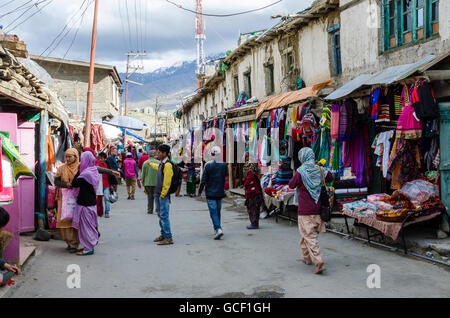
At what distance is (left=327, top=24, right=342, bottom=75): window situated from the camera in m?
13.2

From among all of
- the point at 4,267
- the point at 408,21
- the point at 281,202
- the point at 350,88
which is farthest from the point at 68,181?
the point at 408,21

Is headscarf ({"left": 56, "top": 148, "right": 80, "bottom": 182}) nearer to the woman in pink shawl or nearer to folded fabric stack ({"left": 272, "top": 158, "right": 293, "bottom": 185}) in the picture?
the woman in pink shawl

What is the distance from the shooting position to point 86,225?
7.71 meters

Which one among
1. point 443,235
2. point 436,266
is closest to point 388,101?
point 443,235

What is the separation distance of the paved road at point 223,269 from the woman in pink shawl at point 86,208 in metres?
0.28

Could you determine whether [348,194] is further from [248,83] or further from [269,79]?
[248,83]

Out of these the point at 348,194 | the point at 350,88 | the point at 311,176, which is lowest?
the point at 348,194

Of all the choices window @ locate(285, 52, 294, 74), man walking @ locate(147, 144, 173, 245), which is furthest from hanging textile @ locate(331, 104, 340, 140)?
window @ locate(285, 52, 294, 74)

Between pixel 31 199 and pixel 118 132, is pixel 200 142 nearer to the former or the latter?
pixel 118 132

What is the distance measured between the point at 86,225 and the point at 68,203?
534mm

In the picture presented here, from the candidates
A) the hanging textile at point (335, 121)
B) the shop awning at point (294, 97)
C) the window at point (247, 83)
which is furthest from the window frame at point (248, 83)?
the hanging textile at point (335, 121)

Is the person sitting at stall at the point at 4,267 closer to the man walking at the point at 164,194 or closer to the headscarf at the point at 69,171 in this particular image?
the headscarf at the point at 69,171

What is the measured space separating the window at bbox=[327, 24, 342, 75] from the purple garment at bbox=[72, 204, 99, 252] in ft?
28.2
